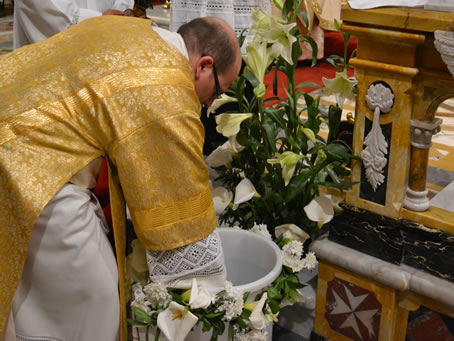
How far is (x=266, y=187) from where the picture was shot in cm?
207

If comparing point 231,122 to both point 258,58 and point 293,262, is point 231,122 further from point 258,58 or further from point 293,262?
point 293,262

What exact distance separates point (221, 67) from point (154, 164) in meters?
0.40

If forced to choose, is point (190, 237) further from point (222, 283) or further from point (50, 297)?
point (50, 297)

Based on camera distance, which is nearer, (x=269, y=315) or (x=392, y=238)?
(x=269, y=315)

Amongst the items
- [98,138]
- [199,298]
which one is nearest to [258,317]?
[199,298]

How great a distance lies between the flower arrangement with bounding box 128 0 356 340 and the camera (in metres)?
1.62

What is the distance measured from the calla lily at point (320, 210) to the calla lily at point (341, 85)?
32cm

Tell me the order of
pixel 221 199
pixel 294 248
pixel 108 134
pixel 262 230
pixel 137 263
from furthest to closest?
pixel 221 199 → pixel 262 230 → pixel 294 248 → pixel 137 263 → pixel 108 134

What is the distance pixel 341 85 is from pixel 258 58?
277 mm

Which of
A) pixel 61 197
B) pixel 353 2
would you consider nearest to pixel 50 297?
pixel 61 197

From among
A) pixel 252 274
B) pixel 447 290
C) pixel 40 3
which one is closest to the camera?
pixel 447 290

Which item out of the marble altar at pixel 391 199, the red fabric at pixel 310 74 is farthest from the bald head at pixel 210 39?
the red fabric at pixel 310 74

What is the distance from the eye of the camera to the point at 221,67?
1.74 metres

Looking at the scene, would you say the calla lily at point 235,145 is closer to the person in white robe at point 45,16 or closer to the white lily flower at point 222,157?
the white lily flower at point 222,157
